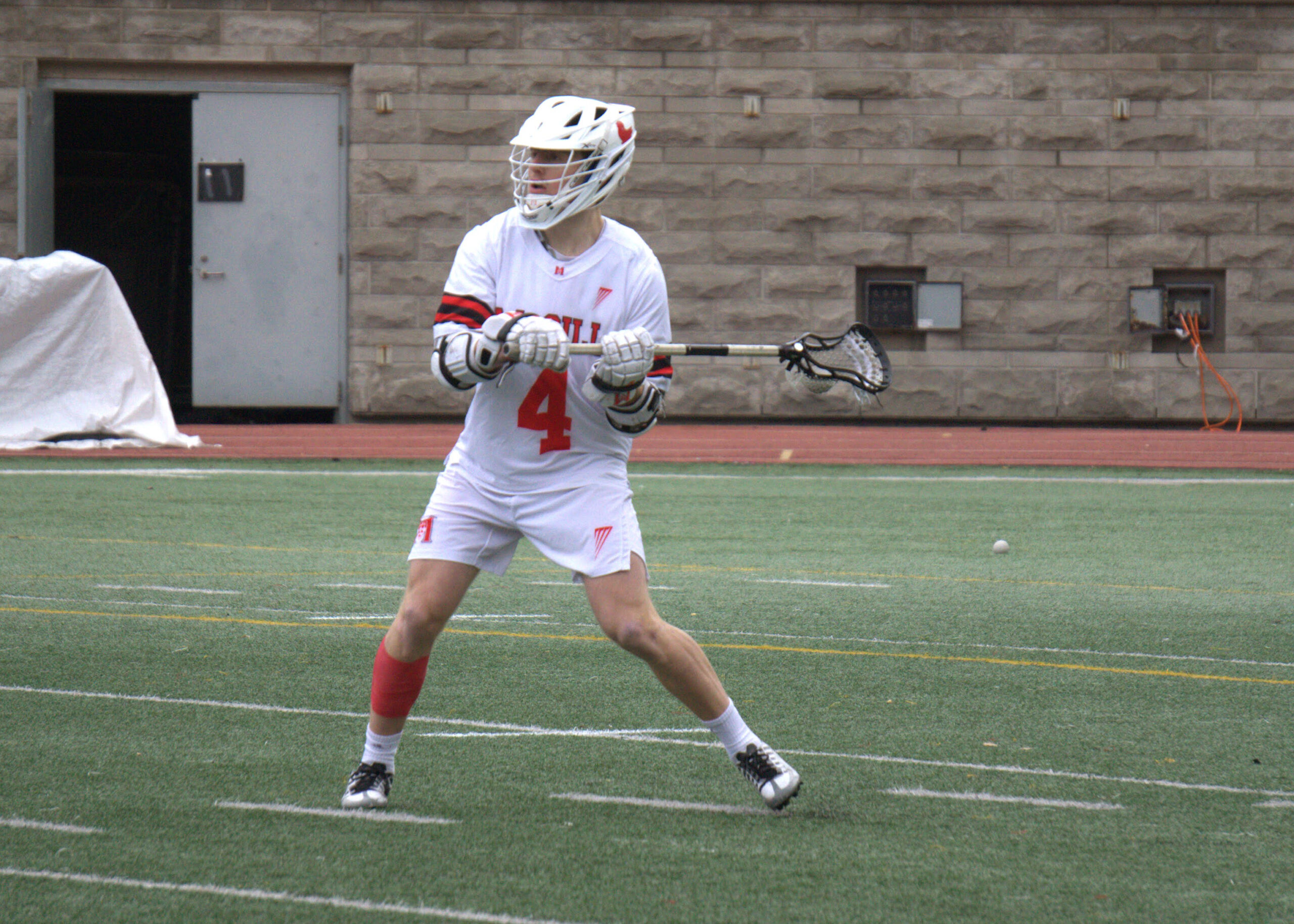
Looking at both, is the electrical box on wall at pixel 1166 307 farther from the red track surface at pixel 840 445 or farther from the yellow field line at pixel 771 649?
the yellow field line at pixel 771 649

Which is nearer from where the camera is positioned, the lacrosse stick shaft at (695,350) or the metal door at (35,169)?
the lacrosse stick shaft at (695,350)

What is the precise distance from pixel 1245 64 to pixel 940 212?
407cm

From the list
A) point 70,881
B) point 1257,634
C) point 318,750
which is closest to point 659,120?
point 1257,634

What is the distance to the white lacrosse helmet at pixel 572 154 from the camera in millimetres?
4492

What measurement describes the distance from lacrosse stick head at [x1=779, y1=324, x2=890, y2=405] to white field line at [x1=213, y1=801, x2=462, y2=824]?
5.94 ft

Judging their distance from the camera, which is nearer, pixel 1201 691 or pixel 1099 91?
pixel 1201 691

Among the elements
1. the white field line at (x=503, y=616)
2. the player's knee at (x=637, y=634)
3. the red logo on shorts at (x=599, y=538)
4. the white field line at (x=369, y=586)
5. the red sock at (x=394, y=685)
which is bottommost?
the white field line at (x=503, y=616)

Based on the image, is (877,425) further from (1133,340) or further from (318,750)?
(318,750)

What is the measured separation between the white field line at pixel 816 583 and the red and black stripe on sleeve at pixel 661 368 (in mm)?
4363

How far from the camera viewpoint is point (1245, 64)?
763 inches

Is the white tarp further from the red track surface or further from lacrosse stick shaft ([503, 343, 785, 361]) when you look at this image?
lacrosse stick shaft ([503, 343, 785, 361])

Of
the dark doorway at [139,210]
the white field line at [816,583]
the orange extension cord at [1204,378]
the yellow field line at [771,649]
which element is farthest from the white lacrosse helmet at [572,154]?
the dark doorway at [139,210]

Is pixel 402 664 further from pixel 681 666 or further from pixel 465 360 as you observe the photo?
pixel 465 360

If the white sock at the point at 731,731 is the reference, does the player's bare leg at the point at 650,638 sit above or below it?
above
